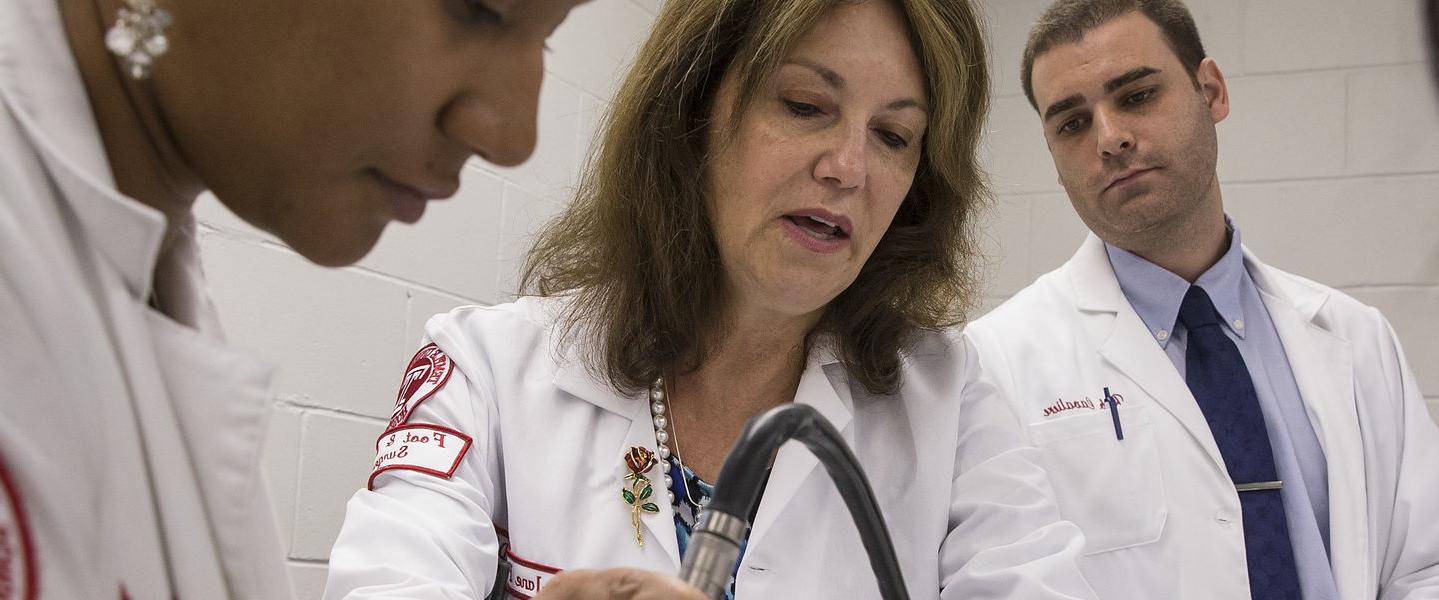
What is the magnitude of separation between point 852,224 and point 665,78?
0.89 feet

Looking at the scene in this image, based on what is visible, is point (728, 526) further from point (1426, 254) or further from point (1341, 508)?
point (1426, 254)

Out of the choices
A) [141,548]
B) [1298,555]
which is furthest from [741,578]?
[1298,555]

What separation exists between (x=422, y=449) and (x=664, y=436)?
0.84ft

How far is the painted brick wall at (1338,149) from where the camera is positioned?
8.75 feet

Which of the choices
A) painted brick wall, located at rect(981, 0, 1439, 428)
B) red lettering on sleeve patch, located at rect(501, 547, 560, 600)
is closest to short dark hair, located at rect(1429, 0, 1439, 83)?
red lettering on sleeve patch, located at rect(501, 547, 560, 600)

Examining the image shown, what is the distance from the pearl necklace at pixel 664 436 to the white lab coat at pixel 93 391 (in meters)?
0.70

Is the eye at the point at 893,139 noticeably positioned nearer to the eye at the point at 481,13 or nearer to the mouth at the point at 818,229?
the mouth at the point at 818,229

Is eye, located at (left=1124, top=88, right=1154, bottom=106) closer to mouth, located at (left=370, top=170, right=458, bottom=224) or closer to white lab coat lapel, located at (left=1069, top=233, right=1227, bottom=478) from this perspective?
white lab coat lapel, located at (left=1069, top=233, right=1227, bottom=478)

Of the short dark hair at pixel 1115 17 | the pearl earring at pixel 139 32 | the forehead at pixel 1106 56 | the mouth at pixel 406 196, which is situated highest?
the short dark hair at pixel 1115 17

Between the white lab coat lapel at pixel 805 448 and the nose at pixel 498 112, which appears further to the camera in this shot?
the white lab coat lapel at pixel 805 448

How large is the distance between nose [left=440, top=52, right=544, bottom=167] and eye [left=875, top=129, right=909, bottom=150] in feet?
2.70

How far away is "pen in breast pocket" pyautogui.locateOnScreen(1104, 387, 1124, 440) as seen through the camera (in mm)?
1945

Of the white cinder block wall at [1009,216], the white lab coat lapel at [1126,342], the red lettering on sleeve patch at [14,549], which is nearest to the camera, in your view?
the red lettering on sleeve patch at [14,549]

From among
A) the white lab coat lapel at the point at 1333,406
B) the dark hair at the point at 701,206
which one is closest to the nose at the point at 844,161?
the dark hair at the point at 701,206
